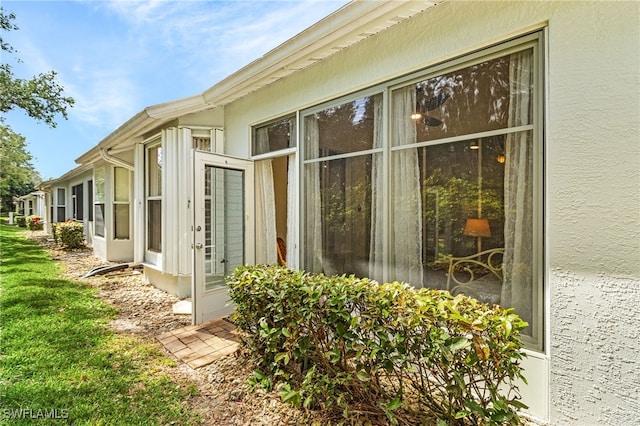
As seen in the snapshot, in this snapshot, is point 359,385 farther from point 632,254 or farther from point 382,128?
point 382,128

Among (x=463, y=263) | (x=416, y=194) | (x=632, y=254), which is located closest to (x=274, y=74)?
(x=416, y=194)

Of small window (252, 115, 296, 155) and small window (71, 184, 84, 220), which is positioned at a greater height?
small window (252, 115, 296, 155)

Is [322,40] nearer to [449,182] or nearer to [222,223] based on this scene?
[449,182]

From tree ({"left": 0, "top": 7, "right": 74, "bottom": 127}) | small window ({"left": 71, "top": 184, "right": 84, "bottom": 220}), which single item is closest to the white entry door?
tree ({"left": 0, "top": 7, "right": 74, "bottom": 127})

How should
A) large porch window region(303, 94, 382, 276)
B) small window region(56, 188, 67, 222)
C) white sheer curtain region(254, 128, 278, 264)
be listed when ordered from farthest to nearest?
small window region(56, 188, 67, 222) → white sheer curtain region(254, 128, 278, 264) → large porch window region(303, 94, 382, 276)

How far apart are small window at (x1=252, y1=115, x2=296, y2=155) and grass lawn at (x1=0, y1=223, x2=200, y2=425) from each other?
301 centimetres

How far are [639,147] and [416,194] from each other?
1.51m

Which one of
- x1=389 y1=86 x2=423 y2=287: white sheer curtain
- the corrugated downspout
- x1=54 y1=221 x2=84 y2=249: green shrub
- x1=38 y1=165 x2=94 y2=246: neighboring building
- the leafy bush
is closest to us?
the leafy bush

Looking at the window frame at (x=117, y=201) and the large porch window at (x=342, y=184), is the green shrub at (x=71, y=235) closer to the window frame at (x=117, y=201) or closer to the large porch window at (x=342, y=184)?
the window frame at (x=117, y=201)

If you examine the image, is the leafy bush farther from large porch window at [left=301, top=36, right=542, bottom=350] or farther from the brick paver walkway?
the brick paver walkway

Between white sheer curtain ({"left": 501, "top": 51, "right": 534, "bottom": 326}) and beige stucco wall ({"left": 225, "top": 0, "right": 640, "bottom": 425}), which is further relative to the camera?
white sheer curtain ({"left": 501, "top": 51, "right": 534, "bottom": 326})

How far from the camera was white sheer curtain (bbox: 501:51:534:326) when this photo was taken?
7.56ft

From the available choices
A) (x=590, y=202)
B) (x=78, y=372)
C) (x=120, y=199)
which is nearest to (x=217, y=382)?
(x=78, y=372)

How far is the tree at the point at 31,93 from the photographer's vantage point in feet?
29.5
